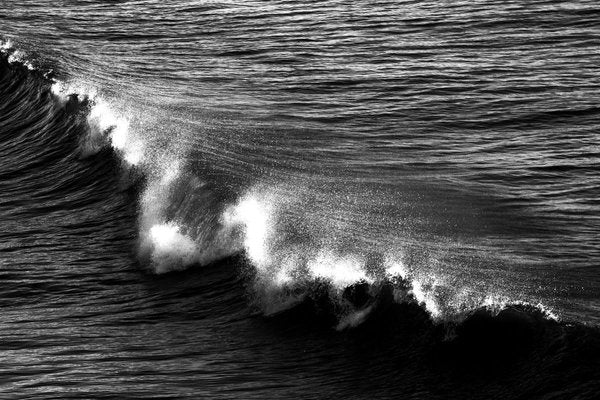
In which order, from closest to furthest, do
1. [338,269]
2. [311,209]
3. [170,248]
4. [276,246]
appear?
[338,269] < [276,246] < [170,248] < [311,209]

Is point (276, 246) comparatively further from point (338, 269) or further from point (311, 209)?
point (311, 209)

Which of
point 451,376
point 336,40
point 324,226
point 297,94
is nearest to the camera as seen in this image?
point 451,376

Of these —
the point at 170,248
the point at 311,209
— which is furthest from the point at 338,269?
the point at 170,248

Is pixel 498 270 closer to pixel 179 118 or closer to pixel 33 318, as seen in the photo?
pixel 33 318

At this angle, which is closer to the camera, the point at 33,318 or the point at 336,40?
the point at 33,318

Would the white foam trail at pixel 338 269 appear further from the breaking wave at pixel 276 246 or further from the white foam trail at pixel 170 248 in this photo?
the white foam trail at pixel 170 248

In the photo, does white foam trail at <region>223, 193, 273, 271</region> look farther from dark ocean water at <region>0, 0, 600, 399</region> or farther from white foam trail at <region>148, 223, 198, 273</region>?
white foam trail at <region>148, 223, 198, 273</region>

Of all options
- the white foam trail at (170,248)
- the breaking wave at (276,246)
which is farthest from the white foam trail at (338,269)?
the white foam trail at (170,248)

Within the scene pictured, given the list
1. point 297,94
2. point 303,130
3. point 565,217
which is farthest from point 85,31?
point 565,217
